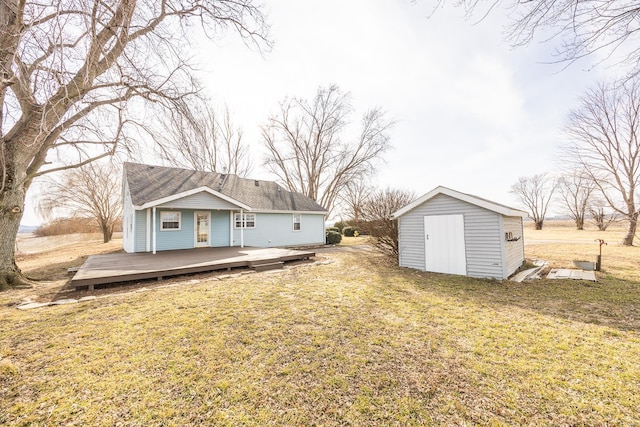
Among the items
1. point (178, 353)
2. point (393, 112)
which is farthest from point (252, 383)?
point (393, 112)

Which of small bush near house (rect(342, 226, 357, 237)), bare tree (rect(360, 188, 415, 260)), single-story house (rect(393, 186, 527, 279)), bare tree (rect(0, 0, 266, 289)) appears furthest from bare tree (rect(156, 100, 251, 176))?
small bush near house (rect(342, 226, 357, 237))

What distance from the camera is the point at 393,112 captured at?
22.6 metres

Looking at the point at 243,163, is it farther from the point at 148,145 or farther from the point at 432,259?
the point at 432,259

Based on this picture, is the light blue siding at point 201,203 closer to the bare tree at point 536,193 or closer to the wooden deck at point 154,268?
the wooden deck at point 154,268

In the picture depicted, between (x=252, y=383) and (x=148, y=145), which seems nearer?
(x=252, y=383)

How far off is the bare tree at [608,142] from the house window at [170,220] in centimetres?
2404

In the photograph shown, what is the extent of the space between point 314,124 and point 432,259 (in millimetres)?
19852

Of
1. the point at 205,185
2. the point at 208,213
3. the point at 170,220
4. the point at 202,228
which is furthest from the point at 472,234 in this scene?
the point at 205,185

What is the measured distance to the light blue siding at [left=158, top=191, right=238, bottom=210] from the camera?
35.3 ft

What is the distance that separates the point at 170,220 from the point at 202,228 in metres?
1.50

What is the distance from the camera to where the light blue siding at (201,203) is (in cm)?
1076

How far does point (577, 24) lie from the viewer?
123 inches

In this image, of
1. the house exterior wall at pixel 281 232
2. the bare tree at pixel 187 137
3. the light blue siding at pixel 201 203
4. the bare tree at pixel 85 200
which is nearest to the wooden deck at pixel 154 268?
the bare tree at pixel 187 137

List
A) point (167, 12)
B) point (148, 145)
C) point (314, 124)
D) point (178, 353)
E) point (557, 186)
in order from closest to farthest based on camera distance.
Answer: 1. point (178, 353)
2. point (167, 12)
3. point (148, 145)
4. point (314, 124)
5. point (557, 186)
